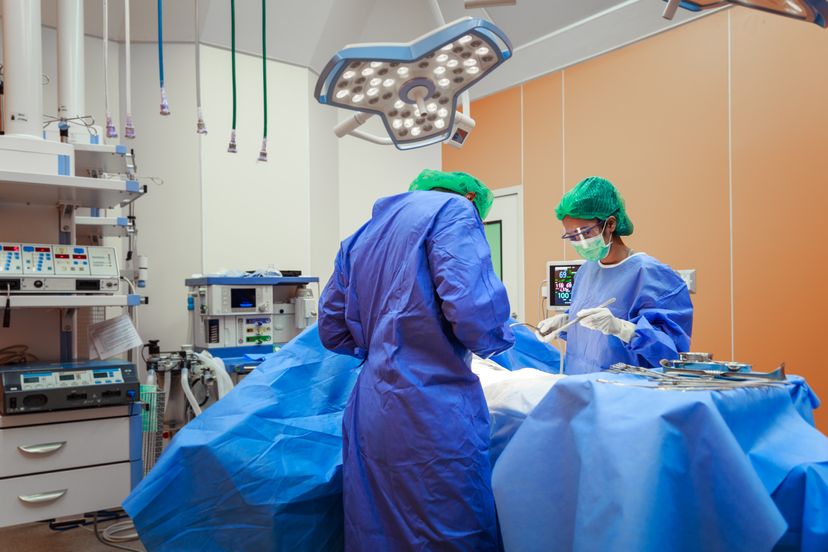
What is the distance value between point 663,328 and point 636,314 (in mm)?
130

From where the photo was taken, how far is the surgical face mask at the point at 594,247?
2273 mm

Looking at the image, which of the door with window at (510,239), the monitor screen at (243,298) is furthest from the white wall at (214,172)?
the door with window at (510,239)

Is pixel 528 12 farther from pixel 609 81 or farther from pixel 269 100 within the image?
pixel 269 100

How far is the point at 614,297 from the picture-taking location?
2236 millimetres

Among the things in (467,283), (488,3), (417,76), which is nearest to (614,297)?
(467,283)

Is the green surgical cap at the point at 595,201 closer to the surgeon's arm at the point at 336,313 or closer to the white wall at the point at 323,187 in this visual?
the surgeon's arm at the point at 336,313

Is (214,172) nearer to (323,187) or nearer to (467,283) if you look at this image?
(323,187)

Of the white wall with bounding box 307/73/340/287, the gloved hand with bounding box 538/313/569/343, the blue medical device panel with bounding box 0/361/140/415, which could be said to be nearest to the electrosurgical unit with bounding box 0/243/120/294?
the blue medical device panel with bounding box 0/361/140/415

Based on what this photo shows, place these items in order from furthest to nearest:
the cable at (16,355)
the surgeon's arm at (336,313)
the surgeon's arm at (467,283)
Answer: the cable at (16,355) → the surgeon's arm at (336,313) → the surgeon's arm at (467,283)

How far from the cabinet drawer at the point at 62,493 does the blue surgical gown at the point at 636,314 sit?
1.73 m

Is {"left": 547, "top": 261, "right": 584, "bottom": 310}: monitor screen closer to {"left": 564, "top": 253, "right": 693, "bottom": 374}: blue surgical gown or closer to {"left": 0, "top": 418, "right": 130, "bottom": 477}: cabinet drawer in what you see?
{"left": 564, "top": 253, "right": 693, "bottom": 374}: blue surgical gown

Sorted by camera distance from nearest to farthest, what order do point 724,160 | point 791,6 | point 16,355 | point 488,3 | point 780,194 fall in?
point 791,6, point 488,3, point 16,355, point 780,194, point 724,160

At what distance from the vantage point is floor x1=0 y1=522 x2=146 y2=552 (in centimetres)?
281

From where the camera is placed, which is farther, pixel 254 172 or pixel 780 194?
pixel 254 172
